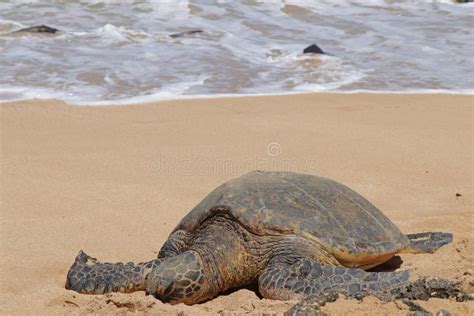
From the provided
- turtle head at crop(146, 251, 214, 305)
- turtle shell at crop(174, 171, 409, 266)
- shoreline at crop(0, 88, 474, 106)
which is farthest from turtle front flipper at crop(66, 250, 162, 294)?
shoreline at crop(0, 88, 474, 106)

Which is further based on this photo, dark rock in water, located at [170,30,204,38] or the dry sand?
dark rock in water, located at [170,30,204,38]

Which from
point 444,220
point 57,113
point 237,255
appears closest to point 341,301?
point 237,255

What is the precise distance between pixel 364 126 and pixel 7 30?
6.71m

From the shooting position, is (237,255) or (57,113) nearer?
(237,255)

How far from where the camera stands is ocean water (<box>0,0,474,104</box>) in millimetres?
8094

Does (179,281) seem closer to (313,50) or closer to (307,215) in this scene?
(307,215)

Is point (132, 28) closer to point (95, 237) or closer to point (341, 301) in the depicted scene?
point (95, 237)

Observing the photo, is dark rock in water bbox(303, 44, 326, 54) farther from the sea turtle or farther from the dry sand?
the sea turtle

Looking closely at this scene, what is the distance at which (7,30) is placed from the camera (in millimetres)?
10922

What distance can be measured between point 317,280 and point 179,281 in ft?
1.94

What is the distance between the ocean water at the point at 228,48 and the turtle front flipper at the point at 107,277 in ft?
13.6

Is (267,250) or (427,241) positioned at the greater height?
(267,250)

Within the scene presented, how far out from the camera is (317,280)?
10.0 ft

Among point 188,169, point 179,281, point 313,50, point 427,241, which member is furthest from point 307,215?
point 313,50
